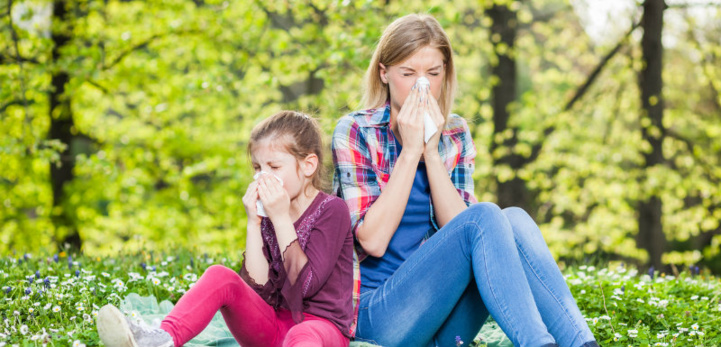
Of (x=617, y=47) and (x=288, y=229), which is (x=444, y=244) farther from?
(x=617, y=47)

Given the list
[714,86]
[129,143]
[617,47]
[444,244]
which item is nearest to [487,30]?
[617,47]

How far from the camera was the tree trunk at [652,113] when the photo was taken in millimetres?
9023

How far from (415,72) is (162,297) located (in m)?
1.77

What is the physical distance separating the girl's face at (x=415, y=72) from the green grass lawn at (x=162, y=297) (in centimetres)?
116

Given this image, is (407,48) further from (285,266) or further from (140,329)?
(140,329)

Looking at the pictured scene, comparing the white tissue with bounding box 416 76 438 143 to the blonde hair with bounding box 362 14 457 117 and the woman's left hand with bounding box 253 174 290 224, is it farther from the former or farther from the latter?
the woman's left hand with bounding box 253 174 290 224

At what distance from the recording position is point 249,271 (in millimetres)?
2662

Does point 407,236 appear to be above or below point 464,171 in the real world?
below

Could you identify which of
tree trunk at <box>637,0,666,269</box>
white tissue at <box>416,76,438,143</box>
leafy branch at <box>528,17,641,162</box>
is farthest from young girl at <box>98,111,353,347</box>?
leafy branch at <box>528,17,641,162</box>

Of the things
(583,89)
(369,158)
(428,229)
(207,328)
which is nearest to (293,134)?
(369,158)

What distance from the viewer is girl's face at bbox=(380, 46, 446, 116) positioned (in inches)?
117

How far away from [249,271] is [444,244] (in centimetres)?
79

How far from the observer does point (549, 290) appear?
2.56 meters

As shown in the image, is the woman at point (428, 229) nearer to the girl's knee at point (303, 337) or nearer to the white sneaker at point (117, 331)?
the girl's knee at point (303, 337)
